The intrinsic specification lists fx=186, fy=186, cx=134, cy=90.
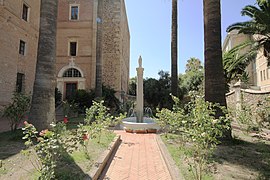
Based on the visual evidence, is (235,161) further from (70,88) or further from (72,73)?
(72,73)

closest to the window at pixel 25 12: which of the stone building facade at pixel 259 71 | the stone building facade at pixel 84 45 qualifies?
the stone building facade at pixel 84 45

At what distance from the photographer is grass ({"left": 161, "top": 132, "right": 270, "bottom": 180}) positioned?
3555 mm

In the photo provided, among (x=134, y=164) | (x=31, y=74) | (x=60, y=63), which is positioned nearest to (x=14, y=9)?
(x=31, y=74)

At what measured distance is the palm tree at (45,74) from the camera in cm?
602

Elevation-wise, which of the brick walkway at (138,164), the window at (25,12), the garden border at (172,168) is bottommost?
the brick walkway at (138,164)

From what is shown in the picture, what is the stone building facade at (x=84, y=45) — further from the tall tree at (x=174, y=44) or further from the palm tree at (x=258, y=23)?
the palm tree at (x=258, y=23)

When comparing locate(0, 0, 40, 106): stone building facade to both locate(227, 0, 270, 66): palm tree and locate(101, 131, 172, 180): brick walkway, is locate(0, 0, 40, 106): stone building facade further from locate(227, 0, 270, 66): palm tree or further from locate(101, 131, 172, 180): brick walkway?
locate(227, 0, 270, 66): palm tree

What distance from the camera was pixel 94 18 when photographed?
22.6m

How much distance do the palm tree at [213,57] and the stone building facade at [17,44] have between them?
11.2 m

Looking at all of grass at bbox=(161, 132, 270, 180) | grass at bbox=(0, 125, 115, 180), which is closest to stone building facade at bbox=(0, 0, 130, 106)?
grass at bbox=(0, 125, 115, 180)

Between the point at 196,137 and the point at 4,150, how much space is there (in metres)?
4.91

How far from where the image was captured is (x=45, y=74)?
625cm

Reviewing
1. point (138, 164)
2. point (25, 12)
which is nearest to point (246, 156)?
point (138, 164)

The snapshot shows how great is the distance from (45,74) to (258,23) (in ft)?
41.1
